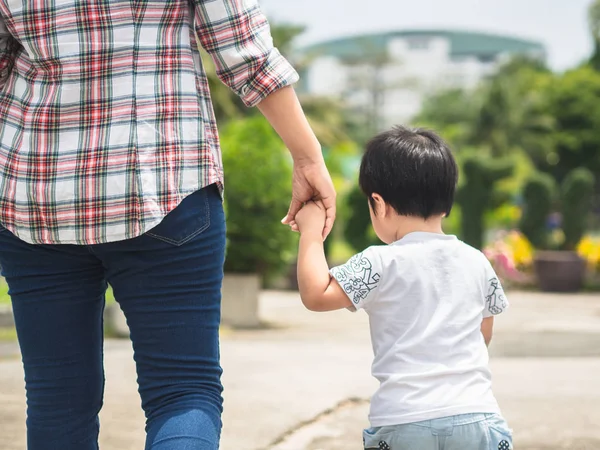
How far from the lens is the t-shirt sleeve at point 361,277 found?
1.88 metres

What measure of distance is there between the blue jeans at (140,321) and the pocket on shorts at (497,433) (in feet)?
1.95

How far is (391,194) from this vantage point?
77.9 inches

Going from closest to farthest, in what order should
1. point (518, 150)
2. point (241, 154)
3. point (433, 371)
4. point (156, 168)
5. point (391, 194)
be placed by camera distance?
point (156, 168), point (433, 371), point (391, 194), point (241, 154), point (518, 150)

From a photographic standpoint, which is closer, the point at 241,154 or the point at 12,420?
the point at 12,420

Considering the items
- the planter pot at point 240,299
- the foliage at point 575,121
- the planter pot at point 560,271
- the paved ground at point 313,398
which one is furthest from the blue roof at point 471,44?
the paved ground at point 313,398

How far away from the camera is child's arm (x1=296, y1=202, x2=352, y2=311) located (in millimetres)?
1888

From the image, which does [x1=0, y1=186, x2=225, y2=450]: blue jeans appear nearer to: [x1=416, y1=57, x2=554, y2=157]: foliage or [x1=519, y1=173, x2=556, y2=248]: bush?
[x1=519, y1=173, x2=556, y2=248]: bush

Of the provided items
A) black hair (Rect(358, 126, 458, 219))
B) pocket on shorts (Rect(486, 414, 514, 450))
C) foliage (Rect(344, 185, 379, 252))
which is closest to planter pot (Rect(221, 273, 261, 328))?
foliage (Rect(344, 185, 379, 252))

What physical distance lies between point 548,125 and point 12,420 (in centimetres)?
4734

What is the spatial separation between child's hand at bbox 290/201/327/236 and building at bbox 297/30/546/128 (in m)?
34.0

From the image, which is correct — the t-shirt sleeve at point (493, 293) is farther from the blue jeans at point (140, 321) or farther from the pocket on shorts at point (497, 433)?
the blue jeans at point (140, 321)

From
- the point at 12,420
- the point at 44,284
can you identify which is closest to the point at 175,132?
the point at 44,284

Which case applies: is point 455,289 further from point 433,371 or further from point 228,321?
point 228,321

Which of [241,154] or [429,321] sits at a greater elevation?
[241,154]
